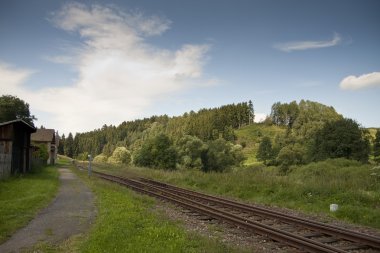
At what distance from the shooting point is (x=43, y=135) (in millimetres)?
79188

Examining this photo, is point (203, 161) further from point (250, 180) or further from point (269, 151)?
point (250, 180)

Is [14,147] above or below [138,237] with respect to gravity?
above

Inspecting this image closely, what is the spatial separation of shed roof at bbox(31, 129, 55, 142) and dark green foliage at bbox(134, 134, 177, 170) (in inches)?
918

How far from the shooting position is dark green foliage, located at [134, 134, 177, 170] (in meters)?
64.9

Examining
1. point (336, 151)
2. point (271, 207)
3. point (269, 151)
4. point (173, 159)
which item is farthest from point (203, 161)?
point (271, 207)

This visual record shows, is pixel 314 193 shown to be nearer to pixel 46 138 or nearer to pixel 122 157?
pixel 46 138

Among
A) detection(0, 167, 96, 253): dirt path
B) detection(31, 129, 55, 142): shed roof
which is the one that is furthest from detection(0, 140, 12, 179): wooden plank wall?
detection(31, 129, 55, 142): shed roof

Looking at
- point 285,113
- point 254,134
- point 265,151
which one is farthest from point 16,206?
point 285,113

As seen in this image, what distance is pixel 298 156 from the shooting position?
7369 cm

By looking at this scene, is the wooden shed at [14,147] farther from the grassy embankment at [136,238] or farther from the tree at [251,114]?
the tree at [251,114]

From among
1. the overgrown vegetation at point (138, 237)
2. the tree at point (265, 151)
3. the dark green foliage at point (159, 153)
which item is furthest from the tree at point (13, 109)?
the tree at point (265, 151)

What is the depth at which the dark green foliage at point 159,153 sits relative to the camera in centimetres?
6494

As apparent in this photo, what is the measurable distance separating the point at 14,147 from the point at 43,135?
4807 centimetres

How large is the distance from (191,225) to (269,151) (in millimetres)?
95573
